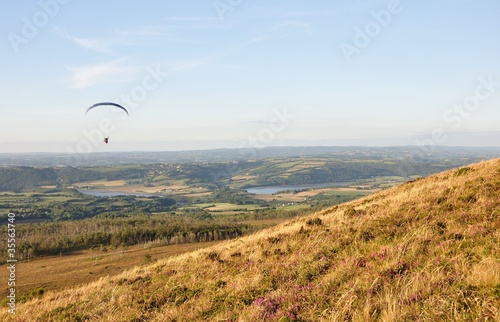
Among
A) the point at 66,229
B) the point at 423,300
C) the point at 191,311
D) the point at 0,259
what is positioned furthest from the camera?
the point at 66,229

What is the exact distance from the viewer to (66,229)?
392 ft

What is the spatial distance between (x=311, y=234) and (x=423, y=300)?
1033 cm

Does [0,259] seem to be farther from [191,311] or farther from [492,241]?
[492,241]

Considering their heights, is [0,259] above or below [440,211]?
below

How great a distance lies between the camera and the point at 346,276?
11.1 meters

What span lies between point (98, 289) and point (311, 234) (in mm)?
11180

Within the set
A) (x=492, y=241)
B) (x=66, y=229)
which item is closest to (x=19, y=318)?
(x=492, y=241)

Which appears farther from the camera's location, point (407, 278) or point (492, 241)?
point (492, 241)

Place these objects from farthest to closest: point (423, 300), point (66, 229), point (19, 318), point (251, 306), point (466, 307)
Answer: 1. point (66, 229)
2. point (19, 318)
3. point (251, 306)
4. point (423, 300)
5. point (466, 307)

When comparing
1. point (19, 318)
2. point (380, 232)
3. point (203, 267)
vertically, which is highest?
point (380, 232)

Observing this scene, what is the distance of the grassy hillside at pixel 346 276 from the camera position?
27.6ft

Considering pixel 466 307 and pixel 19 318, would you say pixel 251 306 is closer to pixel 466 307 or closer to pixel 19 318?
pixel 466 307

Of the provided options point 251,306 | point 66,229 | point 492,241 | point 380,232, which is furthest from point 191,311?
point 66,229

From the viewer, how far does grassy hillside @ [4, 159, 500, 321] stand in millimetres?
8414
